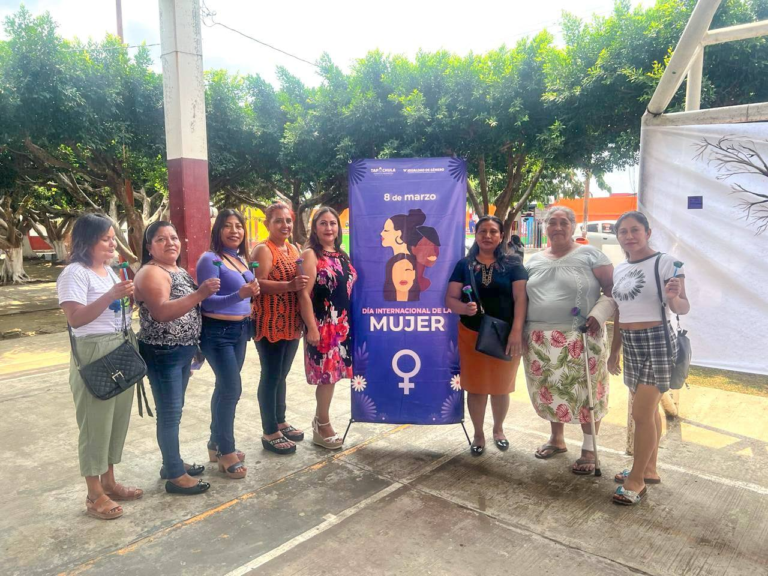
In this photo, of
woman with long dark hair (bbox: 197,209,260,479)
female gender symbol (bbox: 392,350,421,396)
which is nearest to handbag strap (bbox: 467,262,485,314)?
female gender symbol (bbox: 392,350,421,396)

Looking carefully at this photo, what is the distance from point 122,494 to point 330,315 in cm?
156

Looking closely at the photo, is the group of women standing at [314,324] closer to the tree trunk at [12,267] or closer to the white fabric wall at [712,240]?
the white fabric wall at [712,240]

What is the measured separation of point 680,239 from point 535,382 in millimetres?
1282

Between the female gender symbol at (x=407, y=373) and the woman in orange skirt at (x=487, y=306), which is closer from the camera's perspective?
the woman in orange skirt at (x=487, y=306)

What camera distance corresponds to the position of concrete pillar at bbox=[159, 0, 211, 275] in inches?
230

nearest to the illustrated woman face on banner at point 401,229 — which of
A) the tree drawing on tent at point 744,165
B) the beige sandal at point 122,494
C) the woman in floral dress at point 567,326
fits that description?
the woman in floral dress at point 567,326

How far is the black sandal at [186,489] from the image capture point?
9.86 feet

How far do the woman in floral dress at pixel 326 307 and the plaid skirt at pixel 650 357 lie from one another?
1743mm

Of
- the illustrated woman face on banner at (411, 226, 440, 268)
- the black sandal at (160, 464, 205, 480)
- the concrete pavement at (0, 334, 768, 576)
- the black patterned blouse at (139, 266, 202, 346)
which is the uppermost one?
the illustrated woman face on banner at (411, 226, 440, 268)

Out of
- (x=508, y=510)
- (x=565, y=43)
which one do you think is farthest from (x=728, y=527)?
(x=565, y=43)

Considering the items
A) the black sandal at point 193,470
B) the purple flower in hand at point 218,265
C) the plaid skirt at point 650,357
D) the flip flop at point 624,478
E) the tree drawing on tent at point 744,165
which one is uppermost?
the tree drawing on tent at point 744,165

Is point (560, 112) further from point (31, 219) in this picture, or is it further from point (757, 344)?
point (31, 219)

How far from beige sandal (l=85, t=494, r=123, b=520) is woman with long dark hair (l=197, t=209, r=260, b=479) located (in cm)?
64

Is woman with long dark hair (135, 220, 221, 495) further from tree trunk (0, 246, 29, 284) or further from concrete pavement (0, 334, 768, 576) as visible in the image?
tree trunk (0, 246, 29, 284)
